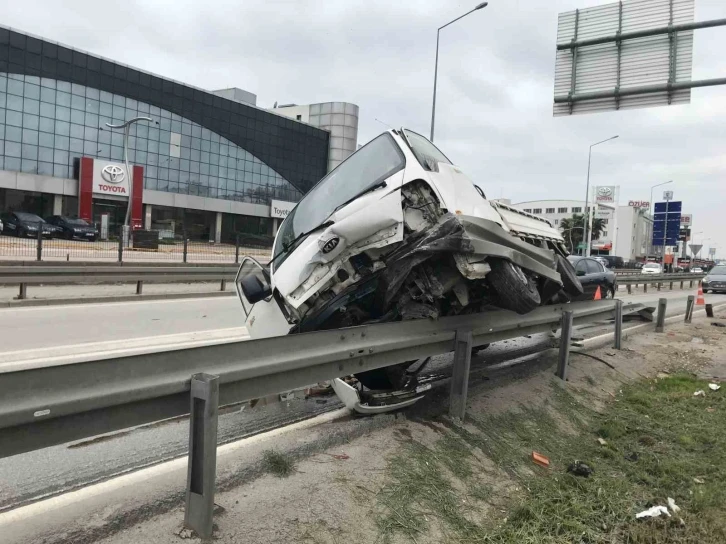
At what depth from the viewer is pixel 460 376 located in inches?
164

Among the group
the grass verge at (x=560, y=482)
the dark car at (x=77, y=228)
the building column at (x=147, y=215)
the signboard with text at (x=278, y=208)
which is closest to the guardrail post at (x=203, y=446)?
the grass verge at (x=560, y=482)

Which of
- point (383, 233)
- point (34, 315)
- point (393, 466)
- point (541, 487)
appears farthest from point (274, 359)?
point (34, 315)

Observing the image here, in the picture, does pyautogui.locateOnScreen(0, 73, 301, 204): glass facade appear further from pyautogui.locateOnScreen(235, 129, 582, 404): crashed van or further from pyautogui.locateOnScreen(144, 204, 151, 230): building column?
pyautogui.locateOnScreen(235, 129, 582, 404): crashed van

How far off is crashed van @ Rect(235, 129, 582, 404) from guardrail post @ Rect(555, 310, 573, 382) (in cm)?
152

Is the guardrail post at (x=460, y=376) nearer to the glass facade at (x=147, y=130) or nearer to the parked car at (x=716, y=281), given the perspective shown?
the parked car at (x=716, y=281)

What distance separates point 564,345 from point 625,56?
301 inches

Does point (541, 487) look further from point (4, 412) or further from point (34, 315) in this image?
point (34, 315)

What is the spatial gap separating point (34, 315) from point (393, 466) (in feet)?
29.2

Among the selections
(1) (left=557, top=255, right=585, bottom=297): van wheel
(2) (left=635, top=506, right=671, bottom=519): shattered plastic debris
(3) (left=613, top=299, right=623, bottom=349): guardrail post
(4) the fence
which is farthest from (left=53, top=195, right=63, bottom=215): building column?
(2) (left=635, top=506, right=671, bottom=519): shattered plastic debris

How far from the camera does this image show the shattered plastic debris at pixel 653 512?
311 centimetres

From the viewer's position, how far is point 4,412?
71.9 inches

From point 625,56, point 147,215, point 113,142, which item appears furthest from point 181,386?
point 113,142

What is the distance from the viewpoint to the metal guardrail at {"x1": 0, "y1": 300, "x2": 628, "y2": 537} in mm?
1931

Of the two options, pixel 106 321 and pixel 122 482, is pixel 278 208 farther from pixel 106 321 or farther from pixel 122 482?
pixel 122 482
